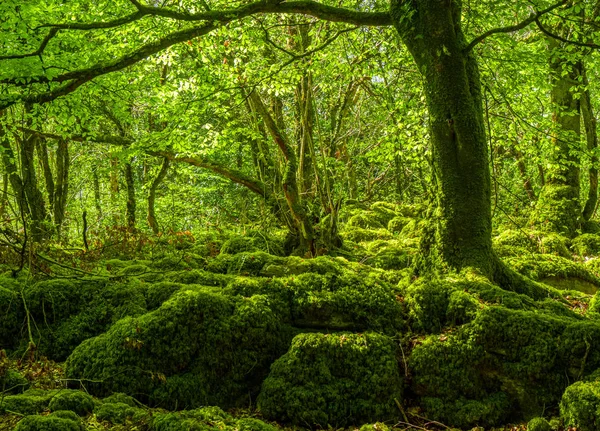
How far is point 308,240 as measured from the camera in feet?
26.6

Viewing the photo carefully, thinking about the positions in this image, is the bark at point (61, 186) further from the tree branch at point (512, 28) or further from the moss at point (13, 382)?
the tree branch at point (512, 28)

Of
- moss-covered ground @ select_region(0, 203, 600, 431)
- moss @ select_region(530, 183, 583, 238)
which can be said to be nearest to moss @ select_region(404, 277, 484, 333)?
moss-covered ground @ select_region(0, 203, 600, 431)

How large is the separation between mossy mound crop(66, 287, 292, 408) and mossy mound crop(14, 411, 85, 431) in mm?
1008

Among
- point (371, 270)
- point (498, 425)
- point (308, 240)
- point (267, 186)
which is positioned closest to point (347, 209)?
point (267, 186)

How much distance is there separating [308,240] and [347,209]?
5335mm

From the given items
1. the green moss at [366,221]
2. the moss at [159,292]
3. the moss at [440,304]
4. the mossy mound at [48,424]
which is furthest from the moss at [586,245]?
the mossy mound at [48,424]

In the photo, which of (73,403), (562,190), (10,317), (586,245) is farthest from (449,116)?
(562,190)

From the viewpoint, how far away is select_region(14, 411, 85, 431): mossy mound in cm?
274

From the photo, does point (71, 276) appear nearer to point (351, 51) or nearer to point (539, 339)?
point (539, 339)

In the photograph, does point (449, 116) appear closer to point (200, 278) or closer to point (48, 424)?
point (200, 278)

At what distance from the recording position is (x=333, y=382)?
13.1 ft

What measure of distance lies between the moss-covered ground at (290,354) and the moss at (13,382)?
14 mm

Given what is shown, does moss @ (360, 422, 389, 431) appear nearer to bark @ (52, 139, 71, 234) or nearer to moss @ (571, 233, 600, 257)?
moss @ (571, 233, 600, 257)

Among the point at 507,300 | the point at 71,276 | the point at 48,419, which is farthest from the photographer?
the point at 71,276
